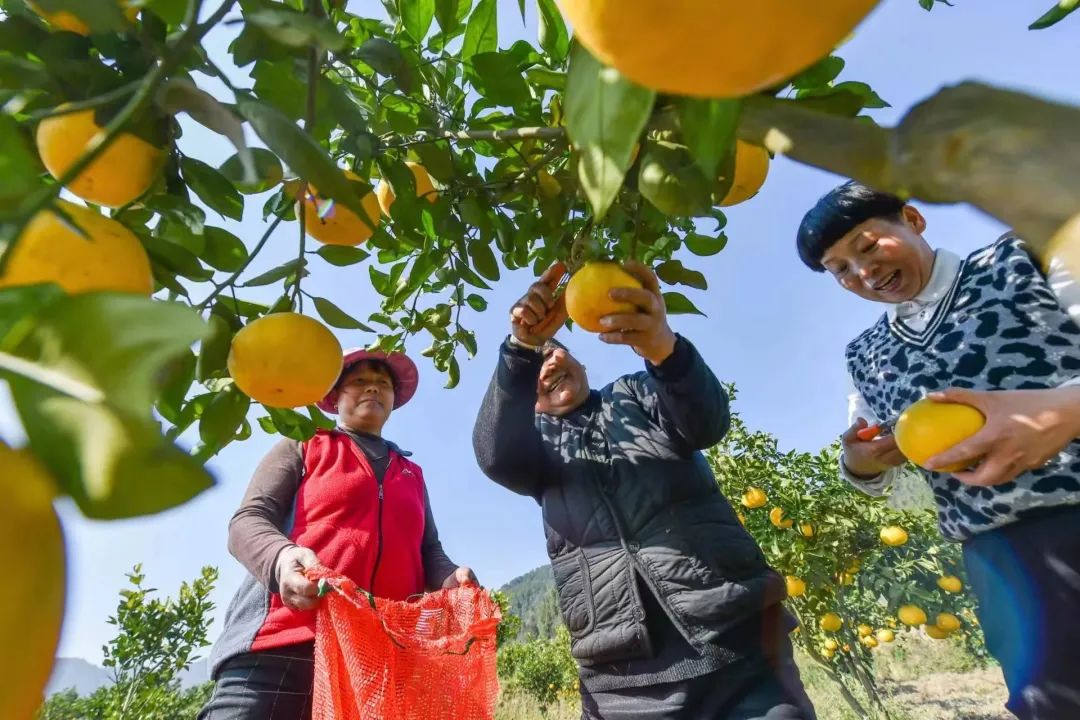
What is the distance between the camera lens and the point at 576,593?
134cm

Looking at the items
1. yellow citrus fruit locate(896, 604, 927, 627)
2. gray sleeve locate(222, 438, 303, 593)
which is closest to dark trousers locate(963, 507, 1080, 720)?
gray sleeve locate(222, 438, 303, 593)

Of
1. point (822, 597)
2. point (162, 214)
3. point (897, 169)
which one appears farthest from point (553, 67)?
point (822, 597)

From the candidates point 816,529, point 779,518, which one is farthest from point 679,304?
point 816,529

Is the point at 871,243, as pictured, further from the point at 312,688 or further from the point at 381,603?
the point at 312,688

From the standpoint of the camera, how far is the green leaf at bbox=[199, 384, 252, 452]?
0.69m

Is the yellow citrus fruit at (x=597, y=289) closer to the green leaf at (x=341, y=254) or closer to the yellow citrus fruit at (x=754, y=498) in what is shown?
the green leaf at (x=341, y=254)

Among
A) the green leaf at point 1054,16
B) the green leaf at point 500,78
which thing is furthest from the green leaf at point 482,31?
the green leaf at point 1054,16

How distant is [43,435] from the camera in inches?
7.1

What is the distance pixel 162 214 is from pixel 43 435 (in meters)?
0.53

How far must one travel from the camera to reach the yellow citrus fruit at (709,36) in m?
0.23

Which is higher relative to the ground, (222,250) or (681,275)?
(681,275)

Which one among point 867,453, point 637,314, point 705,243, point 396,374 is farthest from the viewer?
point 396,374

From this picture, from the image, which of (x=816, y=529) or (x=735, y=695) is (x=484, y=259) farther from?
(x=816, y=529)

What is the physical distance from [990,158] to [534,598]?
51.2m
